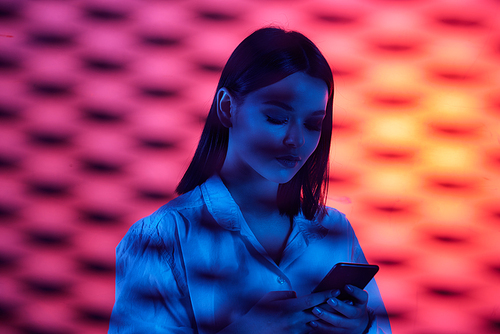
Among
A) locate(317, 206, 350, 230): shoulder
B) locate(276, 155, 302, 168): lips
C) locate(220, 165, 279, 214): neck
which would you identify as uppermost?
locate(276, 155, 302, 168): lips

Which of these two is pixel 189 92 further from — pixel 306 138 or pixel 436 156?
pixel 436 156

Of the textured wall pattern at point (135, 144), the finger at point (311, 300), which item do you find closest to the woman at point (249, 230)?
the finger at point (311, 300)

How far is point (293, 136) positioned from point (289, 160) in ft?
0.22

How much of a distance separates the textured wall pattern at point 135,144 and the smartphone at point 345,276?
22cm

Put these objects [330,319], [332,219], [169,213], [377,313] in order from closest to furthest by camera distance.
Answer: [330,319], [169,213], [377,313], [332,219]

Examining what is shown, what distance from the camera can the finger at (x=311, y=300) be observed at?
0.80 m

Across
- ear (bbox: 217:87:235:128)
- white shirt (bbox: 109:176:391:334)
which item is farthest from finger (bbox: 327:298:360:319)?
ear (bbox: 217:87:235:128)

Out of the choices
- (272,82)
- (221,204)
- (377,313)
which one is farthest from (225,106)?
(377,313)

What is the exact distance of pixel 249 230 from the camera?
968 mm

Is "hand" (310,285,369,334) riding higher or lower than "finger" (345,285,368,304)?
lower

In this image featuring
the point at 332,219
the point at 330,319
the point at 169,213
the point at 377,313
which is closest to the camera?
the point at 330,319

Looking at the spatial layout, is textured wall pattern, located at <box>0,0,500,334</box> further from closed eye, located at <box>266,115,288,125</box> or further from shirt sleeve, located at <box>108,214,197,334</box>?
closed eye, located at <box>266,115,288,125</box>

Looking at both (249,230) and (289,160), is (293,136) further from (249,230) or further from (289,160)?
(249,230)

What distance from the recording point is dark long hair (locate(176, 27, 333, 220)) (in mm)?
838
